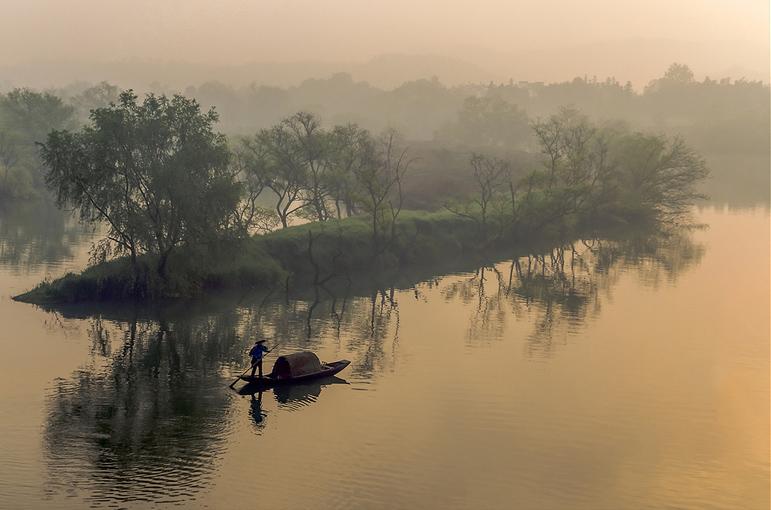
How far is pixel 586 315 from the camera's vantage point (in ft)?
225

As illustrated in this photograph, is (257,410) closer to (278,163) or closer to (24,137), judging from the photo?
(278,163)

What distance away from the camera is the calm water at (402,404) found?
35.0 m

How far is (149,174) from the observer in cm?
6819

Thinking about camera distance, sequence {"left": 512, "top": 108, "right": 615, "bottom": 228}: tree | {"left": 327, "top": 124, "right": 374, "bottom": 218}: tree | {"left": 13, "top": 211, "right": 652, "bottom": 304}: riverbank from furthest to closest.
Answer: {"left": 512, "top": 108, "right": 615, "bottom": 228}: tree < {"left": 327, "top": 124, "right": 374, "bottom": 218}: tree < {"left": 13, "top": 211, "right": 652, "bottom": 304}: riverbank

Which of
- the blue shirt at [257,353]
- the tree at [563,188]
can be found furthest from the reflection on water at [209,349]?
the tree at [563,188]

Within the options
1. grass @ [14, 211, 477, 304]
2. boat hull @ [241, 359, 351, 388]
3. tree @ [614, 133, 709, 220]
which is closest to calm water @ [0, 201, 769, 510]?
boat hull @ [241, 359, 351, 388]

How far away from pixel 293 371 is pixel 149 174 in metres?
28.2

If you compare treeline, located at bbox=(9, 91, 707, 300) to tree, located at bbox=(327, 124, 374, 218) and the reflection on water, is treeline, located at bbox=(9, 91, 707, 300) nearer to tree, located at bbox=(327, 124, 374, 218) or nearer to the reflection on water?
tree, located at bbox=(327, 124, 374, 218)

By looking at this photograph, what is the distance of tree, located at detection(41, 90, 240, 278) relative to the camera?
216ft

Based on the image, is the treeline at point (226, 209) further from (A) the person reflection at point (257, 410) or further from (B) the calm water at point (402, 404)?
(A) the person reflection at point (257, 410)

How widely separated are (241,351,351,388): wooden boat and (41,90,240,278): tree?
2342 centimetres

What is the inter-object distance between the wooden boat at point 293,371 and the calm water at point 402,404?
756 millimetres

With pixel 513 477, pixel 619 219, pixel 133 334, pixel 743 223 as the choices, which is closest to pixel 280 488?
pixel 513 477

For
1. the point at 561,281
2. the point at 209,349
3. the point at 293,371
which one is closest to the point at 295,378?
the point at 293,371
